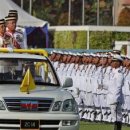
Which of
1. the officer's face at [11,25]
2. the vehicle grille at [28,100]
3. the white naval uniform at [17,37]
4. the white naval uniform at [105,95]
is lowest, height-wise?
the white naval uniform at [105,95]

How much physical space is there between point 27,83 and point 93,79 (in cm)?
767

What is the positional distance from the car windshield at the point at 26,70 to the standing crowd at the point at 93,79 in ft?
12.8

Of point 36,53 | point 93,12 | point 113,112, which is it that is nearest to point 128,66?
point 113,112

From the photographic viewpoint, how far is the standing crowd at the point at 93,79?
19.6 m

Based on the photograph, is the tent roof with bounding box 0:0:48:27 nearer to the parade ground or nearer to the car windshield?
the parade ground

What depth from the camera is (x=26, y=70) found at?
14484 mm

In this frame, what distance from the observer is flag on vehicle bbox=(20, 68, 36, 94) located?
13.4m

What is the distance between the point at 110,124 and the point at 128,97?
1.34 m

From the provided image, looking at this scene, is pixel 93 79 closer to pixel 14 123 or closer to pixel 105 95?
pixel 105 95

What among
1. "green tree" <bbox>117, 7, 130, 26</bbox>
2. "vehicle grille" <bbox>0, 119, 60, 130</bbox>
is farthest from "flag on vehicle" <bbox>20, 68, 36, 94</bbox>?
"green tree" <bbox>117, 7, 130, 26</bbox>

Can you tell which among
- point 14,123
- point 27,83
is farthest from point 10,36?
point 14,123

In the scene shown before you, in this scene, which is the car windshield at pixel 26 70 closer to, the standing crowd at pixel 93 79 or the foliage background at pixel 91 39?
the standing crowd at pixel 93 79

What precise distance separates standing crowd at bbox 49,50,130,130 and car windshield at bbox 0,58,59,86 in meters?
3.89

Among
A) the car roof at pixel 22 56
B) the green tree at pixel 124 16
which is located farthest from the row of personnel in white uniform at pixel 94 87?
the green tree at pixel 124 16
